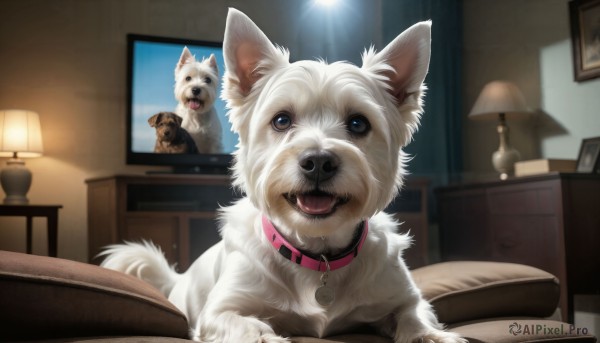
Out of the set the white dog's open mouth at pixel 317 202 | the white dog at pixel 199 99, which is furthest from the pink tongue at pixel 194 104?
the white dog's open mouth at pixel 317 202

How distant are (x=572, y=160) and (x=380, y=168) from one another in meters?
2.40

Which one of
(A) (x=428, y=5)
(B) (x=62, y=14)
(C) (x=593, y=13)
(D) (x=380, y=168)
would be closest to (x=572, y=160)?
(C) (x=593, y=13)

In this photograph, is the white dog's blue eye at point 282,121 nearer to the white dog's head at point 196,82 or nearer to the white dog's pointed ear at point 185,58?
the white dog's head at point 196,82

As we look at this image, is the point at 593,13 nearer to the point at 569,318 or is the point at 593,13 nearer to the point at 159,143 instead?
the point at 569,318

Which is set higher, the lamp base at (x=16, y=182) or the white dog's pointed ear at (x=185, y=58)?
the white dog's pointed ear at (x=185, y=58)

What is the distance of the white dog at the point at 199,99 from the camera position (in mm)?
3395

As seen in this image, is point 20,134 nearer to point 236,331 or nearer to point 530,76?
point 236,331

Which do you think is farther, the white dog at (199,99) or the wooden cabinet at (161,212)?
the wooden cabinet at (161,212)

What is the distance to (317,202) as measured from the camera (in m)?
1.14

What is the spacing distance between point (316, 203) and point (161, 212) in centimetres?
268

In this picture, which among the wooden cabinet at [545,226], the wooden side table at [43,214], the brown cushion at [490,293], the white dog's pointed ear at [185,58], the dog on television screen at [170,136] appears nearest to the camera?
the brown cushion at [490,293]

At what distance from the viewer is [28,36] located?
3857mm

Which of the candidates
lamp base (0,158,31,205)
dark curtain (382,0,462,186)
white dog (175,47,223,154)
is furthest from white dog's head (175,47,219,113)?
dark curtain (382,0,462,186)

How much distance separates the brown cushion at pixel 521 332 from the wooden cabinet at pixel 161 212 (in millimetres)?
2344
